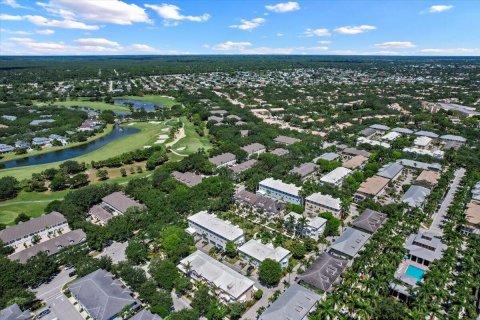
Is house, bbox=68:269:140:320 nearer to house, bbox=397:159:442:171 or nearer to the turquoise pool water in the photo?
the turquoise pool water

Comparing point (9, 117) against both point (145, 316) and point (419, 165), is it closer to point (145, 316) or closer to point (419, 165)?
point (145, 316)

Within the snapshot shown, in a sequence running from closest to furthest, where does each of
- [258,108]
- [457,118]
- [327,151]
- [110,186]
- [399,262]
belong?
[399,262], [110,186], [327,151], [457,118], [258,108]

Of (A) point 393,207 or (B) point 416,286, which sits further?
(A) point 393,207

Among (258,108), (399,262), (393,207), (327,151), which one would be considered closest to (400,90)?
(258,108)

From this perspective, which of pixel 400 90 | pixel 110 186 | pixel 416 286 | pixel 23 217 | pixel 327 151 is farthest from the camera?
pixel 400 90

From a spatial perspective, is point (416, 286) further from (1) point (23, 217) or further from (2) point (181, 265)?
(1) point (23, 217)

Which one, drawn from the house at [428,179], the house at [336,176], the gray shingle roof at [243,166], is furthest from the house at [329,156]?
the house at [428,179]

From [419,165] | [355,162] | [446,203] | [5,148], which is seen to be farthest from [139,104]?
[446,203]

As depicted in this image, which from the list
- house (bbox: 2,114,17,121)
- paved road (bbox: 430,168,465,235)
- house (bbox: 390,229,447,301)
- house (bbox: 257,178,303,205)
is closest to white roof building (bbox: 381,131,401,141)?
paved road (bbox: 430,168,465,235)
